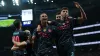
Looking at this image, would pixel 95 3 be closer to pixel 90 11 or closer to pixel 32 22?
pixel 90 11

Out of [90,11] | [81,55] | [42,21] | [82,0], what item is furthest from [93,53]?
[82,0]

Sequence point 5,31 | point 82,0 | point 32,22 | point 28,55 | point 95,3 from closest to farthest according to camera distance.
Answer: point 28,55 < point 5,31 < point 95,3 < point 82,0 < point 32,22

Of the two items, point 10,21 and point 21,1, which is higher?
point 21,1

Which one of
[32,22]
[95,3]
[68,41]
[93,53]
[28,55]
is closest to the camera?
[28,55]

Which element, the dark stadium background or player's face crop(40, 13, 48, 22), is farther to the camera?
the dark stadium background

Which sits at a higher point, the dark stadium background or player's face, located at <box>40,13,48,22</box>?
player's face, located at <box>40,13,48,22</box>

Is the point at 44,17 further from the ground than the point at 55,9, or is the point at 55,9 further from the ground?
the point at 44,17

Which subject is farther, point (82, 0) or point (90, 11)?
point (82, 0)

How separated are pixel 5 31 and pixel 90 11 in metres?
5.02

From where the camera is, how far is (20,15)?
16922 millimetres

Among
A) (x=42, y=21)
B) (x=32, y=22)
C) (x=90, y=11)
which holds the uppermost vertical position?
(x=42, y=21)

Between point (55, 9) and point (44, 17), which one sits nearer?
point (44, 17)

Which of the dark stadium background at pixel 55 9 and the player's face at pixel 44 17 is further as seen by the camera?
the dark stadium background at pixel 55 9

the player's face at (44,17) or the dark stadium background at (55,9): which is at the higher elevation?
the player's face at (44,17)
